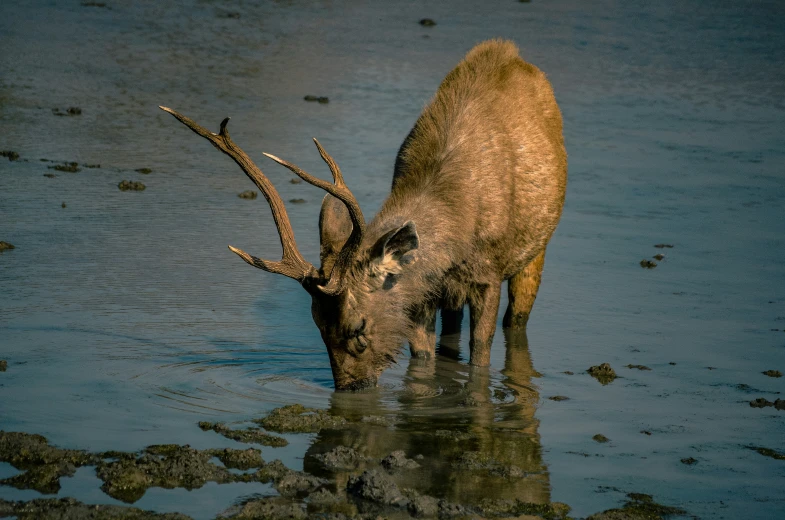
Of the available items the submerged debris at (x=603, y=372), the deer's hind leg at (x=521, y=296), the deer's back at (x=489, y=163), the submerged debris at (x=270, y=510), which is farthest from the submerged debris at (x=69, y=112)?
the submerged debris at (x=270, y=510)

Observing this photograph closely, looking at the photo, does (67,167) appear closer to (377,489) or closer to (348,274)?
(348,274)

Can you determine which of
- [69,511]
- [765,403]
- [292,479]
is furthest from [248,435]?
[765,403]

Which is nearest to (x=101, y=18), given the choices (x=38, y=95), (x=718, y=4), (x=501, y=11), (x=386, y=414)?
(x=38, y=95)

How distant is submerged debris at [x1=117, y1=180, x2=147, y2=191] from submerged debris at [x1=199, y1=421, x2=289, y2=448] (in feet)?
19.4

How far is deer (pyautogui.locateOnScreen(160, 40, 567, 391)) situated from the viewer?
23.3 feet

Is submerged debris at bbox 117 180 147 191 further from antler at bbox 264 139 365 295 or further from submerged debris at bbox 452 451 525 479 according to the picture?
submerged debris at bbox 452 451 525 479

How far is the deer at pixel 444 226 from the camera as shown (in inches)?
279

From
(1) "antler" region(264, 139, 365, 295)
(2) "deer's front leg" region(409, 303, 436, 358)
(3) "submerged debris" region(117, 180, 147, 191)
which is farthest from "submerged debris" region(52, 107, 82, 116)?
(1) "antler" region(264, 139, 365, 295)

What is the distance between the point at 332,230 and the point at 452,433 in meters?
1.51

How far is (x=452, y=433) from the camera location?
6652 millimetres

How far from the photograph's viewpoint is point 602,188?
13.3 metres

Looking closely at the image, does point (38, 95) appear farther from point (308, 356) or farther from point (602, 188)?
point (308, 356)

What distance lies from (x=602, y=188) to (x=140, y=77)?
697cm

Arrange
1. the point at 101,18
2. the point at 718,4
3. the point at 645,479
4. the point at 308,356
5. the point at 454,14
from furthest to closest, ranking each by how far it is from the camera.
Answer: the point at 718,4 → the point at 454,14 → the point at 101,18 → the point at 308,356 → the point at 645,479
